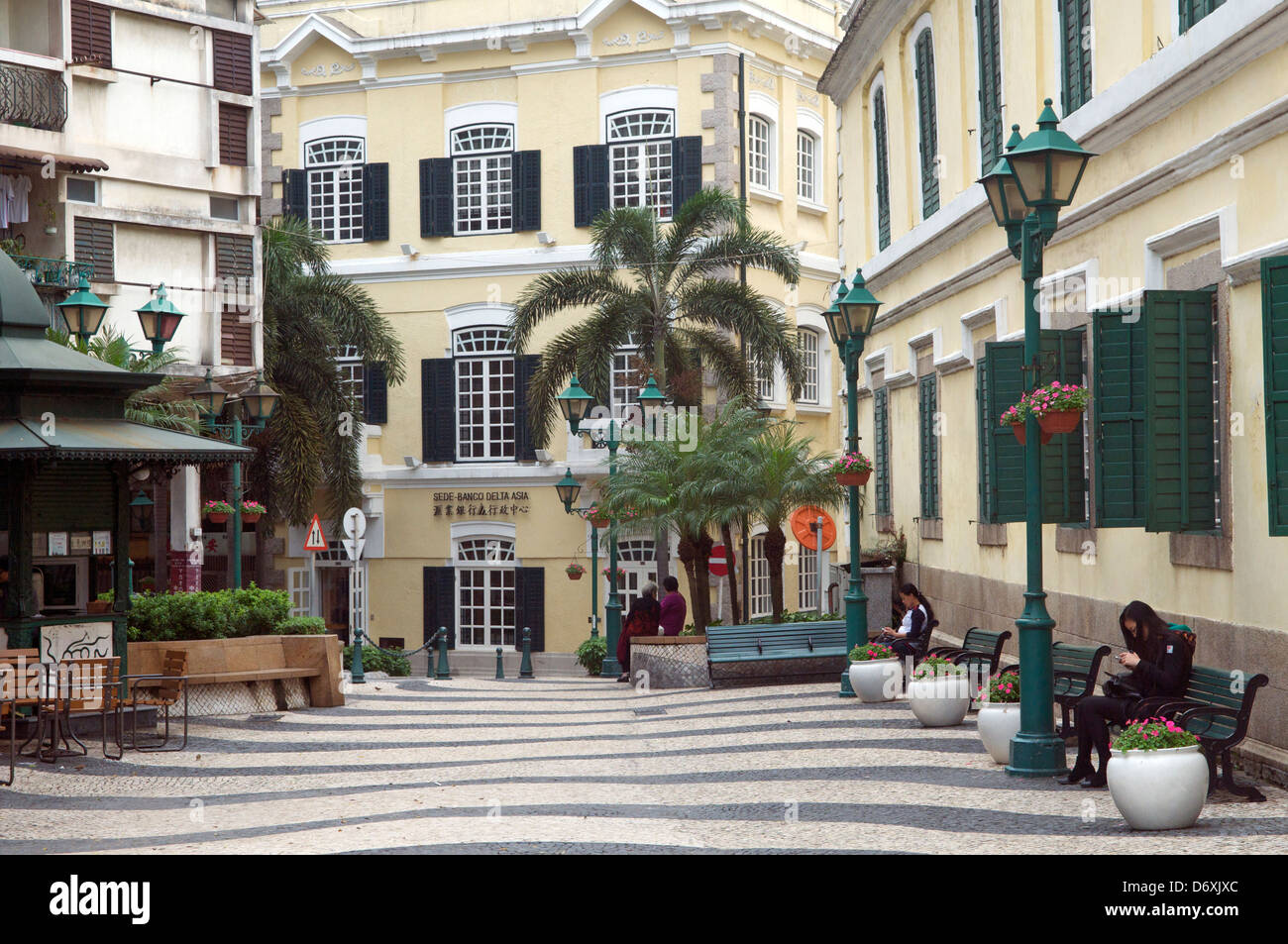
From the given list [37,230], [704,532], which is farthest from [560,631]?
[37,230]

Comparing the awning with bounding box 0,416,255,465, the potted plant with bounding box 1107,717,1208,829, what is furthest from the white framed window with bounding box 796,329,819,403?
the potted plant with bounding box 1107,717,1208,829

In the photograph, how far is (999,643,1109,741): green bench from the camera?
11.2 m

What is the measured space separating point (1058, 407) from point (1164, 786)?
2923 mm

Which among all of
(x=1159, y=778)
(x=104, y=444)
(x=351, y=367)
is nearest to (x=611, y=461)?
(x=351, y=367)

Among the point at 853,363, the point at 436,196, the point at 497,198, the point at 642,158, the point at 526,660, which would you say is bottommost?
the point at 526,660

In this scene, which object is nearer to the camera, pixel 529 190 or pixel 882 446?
pixel 882 446

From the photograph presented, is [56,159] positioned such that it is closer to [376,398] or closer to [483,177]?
[376,398]

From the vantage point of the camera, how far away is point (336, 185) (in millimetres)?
35500

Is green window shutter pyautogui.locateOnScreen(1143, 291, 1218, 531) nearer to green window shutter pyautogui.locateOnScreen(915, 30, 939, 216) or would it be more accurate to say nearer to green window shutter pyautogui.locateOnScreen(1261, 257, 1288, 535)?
green window shutter pyautogui.locateOnScreen(1261, 257, 1288, 535)

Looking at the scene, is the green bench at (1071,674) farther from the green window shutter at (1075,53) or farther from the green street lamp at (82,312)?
the green street lamp at (82,312)

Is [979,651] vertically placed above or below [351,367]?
below

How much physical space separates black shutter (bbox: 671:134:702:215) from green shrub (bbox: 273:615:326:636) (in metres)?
17.1

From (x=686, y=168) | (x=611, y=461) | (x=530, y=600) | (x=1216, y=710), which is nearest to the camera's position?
(x=1216, y=710)

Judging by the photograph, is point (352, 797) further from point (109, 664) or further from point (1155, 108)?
point (1155, 108)
